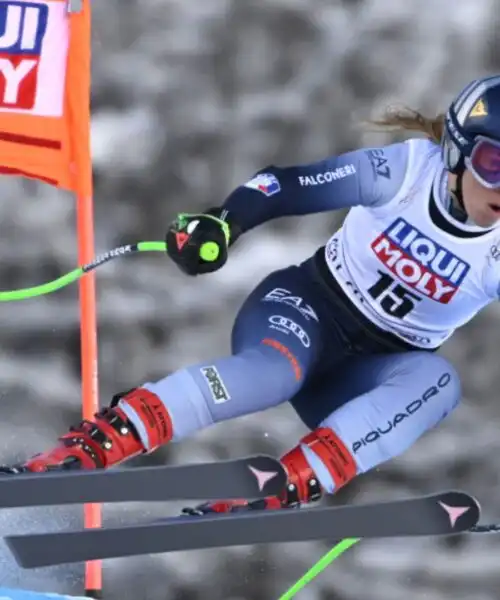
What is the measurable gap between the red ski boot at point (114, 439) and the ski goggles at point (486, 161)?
0.55 metres

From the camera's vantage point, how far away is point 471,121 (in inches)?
66.5

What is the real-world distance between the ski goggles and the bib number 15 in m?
0.24

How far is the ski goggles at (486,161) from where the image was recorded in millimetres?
1680

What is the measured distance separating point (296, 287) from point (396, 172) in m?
0.25

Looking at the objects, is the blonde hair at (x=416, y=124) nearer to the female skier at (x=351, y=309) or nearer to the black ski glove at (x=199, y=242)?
the female skier at (x=351, y=309)

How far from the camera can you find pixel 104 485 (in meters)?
1.71

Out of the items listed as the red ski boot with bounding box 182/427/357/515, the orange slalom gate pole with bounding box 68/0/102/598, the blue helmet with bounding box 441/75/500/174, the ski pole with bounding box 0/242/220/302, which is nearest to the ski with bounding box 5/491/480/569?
the red ski boot with bounding box 182/427/357/515

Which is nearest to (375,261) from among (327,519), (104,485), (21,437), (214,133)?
(327,519)

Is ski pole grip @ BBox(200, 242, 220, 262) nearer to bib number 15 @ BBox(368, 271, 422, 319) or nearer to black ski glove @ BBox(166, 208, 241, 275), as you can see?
black ski glove @ BBox(166, 208, 241, 275)

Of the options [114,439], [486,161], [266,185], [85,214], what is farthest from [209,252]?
[85,214]

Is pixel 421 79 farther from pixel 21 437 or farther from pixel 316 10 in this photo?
pixel 21 437

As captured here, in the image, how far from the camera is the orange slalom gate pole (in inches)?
86.5

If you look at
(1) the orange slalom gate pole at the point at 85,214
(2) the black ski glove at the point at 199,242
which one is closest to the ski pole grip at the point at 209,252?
(2) the black ski glove at the point at 199,242

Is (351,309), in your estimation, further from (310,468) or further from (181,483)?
(181,483)
